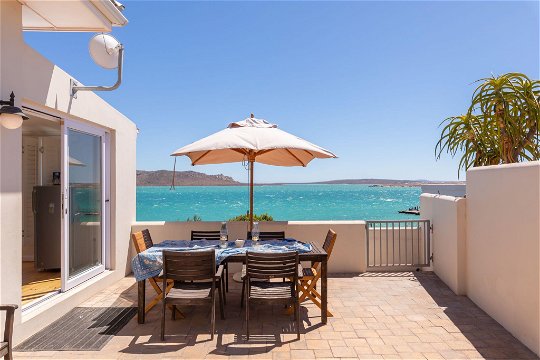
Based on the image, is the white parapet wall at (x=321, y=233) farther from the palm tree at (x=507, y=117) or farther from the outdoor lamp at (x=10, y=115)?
the outdoor lamp at (x=10, y=115)

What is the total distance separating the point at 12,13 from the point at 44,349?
11.5 feet

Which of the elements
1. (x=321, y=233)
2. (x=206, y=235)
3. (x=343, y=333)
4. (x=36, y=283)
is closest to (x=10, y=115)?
(x=206, y=235)

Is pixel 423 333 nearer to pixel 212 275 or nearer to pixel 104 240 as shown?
pixel 212 275

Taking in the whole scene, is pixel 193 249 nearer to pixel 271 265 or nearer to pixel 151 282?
pixel 151 282

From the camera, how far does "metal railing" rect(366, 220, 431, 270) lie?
20.3 ft

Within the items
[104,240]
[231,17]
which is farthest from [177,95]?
[104,240]

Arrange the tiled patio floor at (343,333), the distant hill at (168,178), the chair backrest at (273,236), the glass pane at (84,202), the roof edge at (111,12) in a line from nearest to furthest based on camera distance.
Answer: the tiled patio floor at (343,333), the roof edge at (111,12), the glass pane at (84,202), the chair backrest at (273,236), the distant hill at (168,178)

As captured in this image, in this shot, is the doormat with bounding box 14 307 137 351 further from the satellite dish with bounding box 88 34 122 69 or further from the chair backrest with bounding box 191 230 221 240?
the satellite dish with bounding box 88 34 122 69

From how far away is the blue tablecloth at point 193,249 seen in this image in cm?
378

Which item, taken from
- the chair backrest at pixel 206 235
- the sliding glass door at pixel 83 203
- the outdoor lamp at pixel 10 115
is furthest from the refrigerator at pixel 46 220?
the outdoor lamp at pixel 10 115

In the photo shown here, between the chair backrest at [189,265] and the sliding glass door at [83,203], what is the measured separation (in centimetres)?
189

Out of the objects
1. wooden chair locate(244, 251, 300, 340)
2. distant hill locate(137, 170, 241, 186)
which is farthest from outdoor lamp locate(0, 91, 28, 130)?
distant hill locate(137, 170, 241, 186)

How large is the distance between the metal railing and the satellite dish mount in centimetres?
520

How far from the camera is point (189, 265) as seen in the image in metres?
3.43
